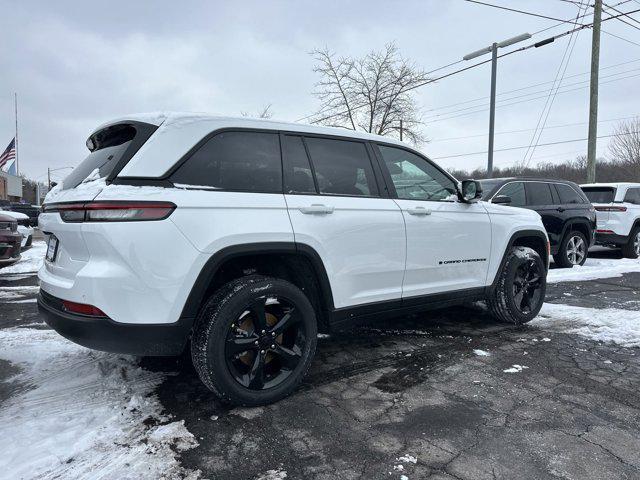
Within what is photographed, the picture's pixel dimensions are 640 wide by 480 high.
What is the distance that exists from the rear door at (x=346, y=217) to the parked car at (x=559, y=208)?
503cm

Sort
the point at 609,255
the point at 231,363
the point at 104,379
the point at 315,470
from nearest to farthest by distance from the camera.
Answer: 1. the point at 315,470
2. the point at 231,363
3. the point at 104,379
4. the point at 609,255

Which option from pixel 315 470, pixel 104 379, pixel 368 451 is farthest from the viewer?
pixel 104 379

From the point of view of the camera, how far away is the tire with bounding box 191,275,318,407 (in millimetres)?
2727

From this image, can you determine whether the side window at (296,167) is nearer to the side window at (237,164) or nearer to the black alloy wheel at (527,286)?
the side window at (237,164)

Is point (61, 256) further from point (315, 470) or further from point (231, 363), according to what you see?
point (315, 470)

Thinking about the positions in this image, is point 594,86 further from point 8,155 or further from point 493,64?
point 8,155

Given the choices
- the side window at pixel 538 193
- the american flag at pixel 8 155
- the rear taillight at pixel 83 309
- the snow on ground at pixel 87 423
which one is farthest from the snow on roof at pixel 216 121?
the american flag at pixel 8 155

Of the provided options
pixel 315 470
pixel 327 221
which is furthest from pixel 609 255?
pixel 315 470

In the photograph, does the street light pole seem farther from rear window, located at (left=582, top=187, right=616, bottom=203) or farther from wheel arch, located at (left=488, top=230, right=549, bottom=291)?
wheel arch, located at (left=488, top=230, right=549, bottom=291)

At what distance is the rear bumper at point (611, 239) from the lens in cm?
1059

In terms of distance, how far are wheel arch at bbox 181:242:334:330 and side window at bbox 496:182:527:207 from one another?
5960mm

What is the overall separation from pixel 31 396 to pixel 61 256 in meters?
1.02

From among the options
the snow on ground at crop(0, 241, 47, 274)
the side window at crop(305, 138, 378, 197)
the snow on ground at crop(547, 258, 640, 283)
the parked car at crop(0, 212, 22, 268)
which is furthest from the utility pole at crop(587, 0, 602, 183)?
the parked car at crop(0, 212, 22, 268)

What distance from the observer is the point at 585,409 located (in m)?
2.97
